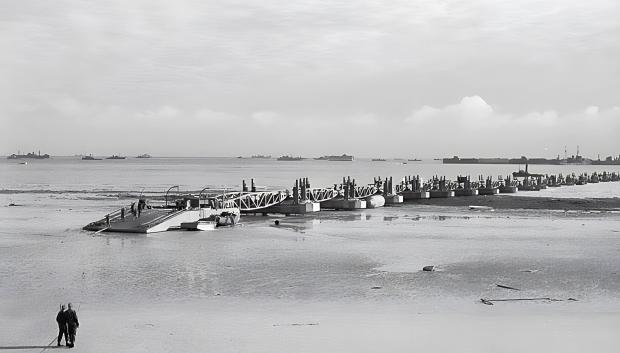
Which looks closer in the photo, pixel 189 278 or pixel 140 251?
pixel 189 278

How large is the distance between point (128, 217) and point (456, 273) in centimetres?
2677

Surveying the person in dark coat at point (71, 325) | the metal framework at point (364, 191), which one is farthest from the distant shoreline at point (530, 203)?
the person in dark coat at point (71, 325)

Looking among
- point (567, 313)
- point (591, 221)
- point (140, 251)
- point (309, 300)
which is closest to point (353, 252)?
point (140, 251)

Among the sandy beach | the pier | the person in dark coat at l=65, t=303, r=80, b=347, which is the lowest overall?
the sandy beach

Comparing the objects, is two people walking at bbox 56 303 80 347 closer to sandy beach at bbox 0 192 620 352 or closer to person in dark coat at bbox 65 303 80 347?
person in dark coat at bbox 65 303 80 347

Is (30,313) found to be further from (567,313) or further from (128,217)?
(128,217)

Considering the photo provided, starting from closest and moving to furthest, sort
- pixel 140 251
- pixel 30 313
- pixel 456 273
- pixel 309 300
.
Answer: pixel 30 313, pixel 309 300, pixel 456 273, pixel 140 251

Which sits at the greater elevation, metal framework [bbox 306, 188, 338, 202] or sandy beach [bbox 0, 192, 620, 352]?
metal framework [bbox 306, 188, 338, 202]

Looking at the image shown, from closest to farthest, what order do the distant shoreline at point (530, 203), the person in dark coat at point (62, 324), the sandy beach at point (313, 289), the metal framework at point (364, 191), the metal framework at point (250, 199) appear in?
the person in dark coat at point (62, 324) → the sandy beach at point (313, 289) → the metal framework at point (250, 199) → the distant shoreline at point (530, 203) → the metal framework at point (364, 191)

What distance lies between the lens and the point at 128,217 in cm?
4847

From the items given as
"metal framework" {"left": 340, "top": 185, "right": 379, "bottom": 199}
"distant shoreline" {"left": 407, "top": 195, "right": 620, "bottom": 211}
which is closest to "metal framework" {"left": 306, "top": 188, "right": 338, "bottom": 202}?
"metal framework" {"left": 340, "top": 185, "right": 379, "bottom": 199}

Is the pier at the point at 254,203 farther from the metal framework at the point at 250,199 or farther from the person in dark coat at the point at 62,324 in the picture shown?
the person in dark coat at the point at 62,324

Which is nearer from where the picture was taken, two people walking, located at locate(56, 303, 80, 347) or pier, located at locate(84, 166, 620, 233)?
two people walking, located at locate(56, 303, 80, 347)

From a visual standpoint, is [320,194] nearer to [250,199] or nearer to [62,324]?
[250,199]
